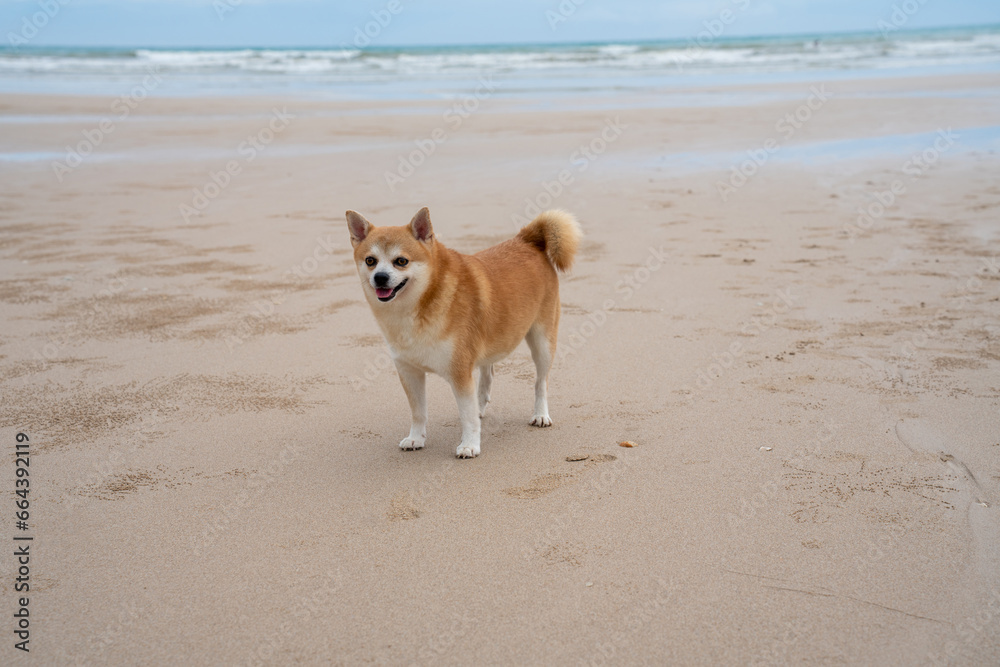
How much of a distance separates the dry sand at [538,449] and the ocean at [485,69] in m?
15.5

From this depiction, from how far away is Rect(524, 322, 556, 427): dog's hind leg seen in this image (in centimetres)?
420

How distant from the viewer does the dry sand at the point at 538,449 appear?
2.58 metres

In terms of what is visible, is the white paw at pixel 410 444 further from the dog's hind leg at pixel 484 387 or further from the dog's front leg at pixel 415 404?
the dog's hind leg at pixel 484 387

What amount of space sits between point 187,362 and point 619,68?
33.1 meters

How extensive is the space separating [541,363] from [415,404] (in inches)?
28.9

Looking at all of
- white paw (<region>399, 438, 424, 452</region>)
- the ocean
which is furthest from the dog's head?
the ocean

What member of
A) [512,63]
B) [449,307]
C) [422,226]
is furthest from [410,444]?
[512,63]

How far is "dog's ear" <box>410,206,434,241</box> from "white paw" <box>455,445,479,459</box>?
1005mm

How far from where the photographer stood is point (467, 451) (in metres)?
3.83

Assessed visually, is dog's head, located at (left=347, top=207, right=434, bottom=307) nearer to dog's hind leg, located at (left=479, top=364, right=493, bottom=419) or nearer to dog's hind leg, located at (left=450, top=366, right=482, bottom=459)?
dog's hind leg, located at (left=450, top=366, right=482, bottom=459)

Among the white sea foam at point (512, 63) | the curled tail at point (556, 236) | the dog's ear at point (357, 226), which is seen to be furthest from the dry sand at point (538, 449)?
the white sea foam at point (512, 63)

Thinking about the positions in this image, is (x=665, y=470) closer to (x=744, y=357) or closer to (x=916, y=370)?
(x=744, y=357)

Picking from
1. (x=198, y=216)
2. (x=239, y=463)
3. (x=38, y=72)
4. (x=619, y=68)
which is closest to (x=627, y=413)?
(x=239, y=463)

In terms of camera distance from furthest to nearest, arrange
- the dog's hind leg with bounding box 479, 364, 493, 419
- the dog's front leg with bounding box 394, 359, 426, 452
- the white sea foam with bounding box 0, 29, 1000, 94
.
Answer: the white sea foam with bounding box 0, 29, 1000, 94 < the dog's hind leg with bounding box 479, 364, 493, 419 < the dog's front leg with bounding box 394, 359, 426, 452
